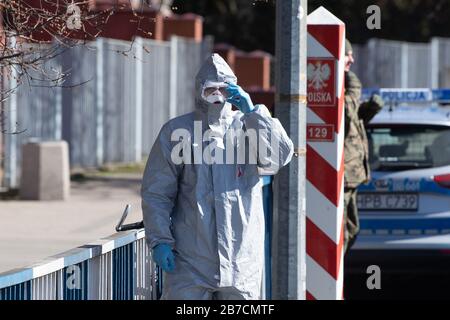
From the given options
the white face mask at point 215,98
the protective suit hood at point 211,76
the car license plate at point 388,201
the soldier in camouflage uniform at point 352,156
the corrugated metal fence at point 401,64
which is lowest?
the car license plate at point 388,201

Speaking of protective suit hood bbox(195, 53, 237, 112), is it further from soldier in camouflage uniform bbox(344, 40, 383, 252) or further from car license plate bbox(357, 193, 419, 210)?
car license plate bbox(357, 193, 419, 210)

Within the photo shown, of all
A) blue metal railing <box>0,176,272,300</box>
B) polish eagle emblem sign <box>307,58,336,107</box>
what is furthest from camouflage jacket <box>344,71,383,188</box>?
blue metal railing <box>0,176,272,300</box>

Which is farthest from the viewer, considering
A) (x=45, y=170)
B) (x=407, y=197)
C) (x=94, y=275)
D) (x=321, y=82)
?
(x=45, y=170)

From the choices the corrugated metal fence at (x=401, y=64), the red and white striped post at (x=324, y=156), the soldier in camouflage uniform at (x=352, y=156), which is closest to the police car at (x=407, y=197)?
the soldier in camouflage uniform at (x=352, y=156)

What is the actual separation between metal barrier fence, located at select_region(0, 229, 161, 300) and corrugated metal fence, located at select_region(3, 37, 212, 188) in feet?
34.6

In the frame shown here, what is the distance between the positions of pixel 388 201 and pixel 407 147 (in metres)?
0.56

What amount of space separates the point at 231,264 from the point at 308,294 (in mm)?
2183

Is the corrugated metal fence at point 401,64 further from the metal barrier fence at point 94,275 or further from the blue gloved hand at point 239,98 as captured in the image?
the blue gloved hand at point 239,98

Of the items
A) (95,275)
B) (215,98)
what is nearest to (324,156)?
(215,98)

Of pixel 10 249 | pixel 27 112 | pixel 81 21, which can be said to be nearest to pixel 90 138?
Answer: pixel 27 112

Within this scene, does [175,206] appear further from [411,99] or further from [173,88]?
[173,88]

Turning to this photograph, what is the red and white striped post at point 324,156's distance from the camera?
801 centimetres

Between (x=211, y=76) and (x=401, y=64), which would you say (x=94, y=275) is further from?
(x=401, y=64)

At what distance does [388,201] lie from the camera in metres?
10.2
